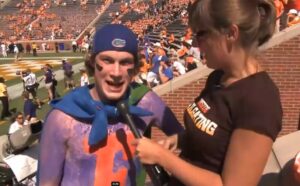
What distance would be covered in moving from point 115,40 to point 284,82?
6611 millimetres

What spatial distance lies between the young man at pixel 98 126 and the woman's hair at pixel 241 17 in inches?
28.3

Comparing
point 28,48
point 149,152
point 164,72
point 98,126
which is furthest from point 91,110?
point 28,48

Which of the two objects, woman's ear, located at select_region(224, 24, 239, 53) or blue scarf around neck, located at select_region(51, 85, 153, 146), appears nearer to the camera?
woman's ear, located at select_region(224, 24, 239, 53)

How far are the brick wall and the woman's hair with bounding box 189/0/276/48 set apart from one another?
6.25m

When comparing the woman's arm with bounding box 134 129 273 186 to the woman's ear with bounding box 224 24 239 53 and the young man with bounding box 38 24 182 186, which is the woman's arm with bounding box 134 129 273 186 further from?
the young man with bounding box 38 24 182 186

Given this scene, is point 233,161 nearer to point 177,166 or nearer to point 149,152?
point 177,166

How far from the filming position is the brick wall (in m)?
8.12

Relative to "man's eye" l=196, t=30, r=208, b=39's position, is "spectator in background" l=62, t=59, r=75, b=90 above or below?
below

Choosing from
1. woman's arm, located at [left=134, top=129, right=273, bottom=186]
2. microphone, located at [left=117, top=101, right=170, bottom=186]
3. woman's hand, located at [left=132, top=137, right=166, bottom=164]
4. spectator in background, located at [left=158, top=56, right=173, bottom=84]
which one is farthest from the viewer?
spectator in background, located at [left=158, top=56, right=173, bottom=84]

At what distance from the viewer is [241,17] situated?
5.25ft

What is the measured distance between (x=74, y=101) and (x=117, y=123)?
27 cm

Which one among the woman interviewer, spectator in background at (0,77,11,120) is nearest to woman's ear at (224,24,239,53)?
the woman interviewer

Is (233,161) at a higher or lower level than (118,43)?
lower

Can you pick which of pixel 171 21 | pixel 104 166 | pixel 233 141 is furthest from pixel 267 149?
pixel 171 21
